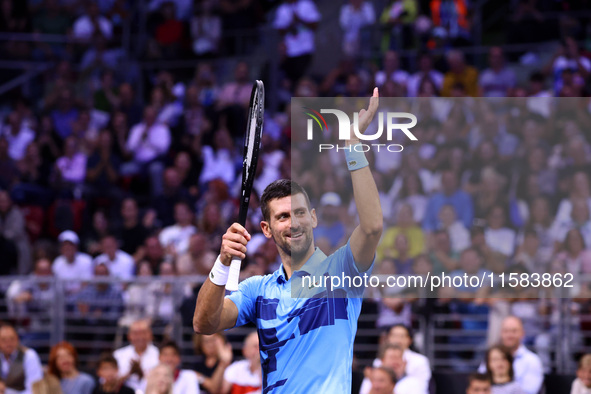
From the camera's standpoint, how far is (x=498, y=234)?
18.5 ft

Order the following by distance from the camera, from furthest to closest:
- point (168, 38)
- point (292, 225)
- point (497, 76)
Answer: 1. point (168, 38)
2. point (497, 76)
3. point (292, 225)

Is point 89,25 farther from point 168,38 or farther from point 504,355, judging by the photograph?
point 504,355

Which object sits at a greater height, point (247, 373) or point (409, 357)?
point (409, 357)

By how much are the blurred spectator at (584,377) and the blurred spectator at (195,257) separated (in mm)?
4641

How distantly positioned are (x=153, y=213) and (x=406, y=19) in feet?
17.0

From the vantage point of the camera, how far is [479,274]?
5.46m

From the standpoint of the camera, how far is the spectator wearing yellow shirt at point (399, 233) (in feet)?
18.0

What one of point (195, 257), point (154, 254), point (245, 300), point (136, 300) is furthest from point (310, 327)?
point (154, 254)

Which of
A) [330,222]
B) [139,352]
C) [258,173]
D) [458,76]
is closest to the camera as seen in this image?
[330,222]

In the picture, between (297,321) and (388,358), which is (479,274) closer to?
(297,321)

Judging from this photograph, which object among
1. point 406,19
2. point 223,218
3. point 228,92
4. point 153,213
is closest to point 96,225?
point 153,213

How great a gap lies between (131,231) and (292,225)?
8.70 m

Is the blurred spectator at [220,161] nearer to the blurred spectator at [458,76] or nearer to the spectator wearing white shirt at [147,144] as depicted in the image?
the spectator wearing white shirt at [147,144]

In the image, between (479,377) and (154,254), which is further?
(154,254)
